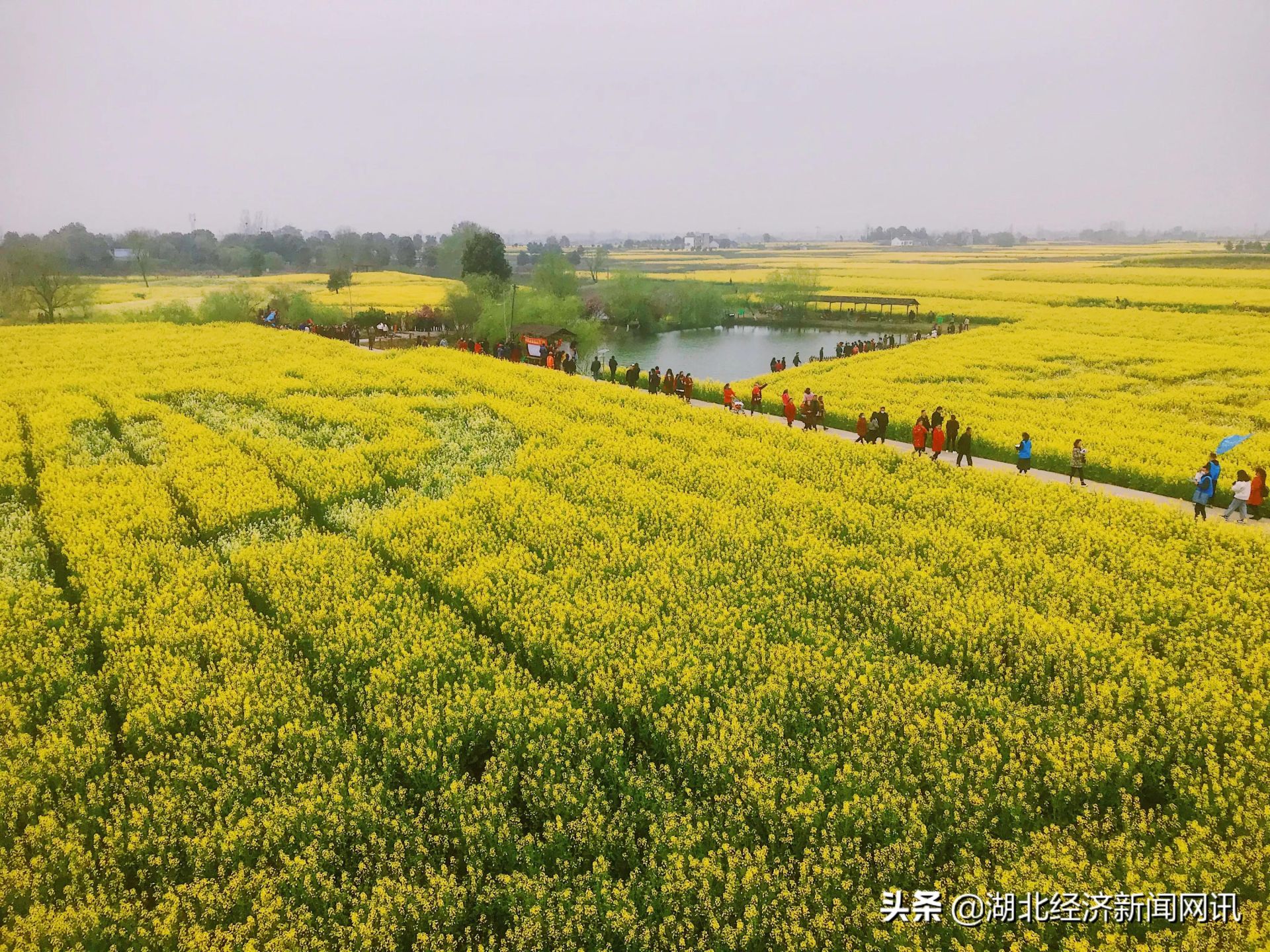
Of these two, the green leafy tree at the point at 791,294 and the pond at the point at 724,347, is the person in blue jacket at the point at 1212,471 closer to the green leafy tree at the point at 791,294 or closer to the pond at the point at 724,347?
the pond at the point at 724,347

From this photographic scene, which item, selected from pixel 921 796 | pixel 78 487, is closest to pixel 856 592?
pixel 921 796

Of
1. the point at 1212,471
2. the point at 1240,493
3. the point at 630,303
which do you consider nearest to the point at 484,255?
the point at 630,303

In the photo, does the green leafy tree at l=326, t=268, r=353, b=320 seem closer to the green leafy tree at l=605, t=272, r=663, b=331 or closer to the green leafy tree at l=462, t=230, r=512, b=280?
the green leafy tree at l=462, t=230, r=512, b=280

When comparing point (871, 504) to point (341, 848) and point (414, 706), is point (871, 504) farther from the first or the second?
point (341, 848)

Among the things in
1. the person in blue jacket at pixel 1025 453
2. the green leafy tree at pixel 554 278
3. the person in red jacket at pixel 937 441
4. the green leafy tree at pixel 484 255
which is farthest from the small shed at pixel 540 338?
the green leafy tree at pixel 554 278

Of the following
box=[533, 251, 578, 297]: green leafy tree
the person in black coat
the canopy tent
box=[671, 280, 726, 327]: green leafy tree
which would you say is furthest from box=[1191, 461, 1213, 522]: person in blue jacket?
box=[671, 280, 726, 327]: green leafy tree
